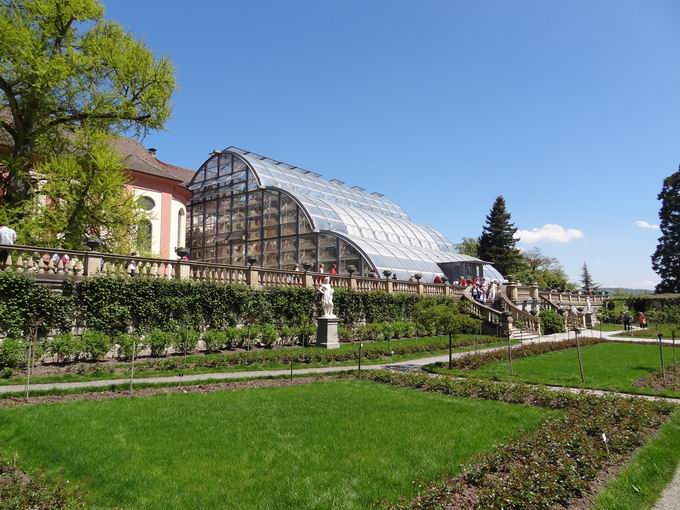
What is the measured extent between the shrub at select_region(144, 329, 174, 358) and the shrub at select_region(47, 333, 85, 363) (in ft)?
6.49

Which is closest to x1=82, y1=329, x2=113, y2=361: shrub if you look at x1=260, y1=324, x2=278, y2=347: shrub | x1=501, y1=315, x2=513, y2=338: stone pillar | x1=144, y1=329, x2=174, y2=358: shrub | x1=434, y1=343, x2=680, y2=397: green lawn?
x1=144, y1=329, x2=174, y2=358: shrub

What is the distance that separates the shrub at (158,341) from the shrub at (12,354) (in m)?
3.41

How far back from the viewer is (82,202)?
19.2 meters

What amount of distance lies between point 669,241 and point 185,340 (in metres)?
64.1

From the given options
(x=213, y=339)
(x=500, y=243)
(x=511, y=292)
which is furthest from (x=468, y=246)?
(x=213, y=339)

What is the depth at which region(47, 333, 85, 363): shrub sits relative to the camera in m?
12.6

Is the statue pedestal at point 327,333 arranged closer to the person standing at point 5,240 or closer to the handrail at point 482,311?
the handrail at point 482,311

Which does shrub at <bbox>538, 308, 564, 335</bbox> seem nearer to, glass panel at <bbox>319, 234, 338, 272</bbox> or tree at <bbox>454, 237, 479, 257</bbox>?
glass panel at <bbox>319, 234, 338, 272</bbox>

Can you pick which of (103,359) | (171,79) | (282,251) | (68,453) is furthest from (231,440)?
(282,251)

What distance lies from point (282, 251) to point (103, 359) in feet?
69.8

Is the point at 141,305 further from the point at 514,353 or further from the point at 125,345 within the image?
the point at 514,353

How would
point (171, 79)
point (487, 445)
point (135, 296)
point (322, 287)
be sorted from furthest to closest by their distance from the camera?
point (171, 79), point (322, 287), point (135, 296), point (487, 445)

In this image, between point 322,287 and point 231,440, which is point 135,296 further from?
point 231,440

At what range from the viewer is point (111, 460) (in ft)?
18.2
